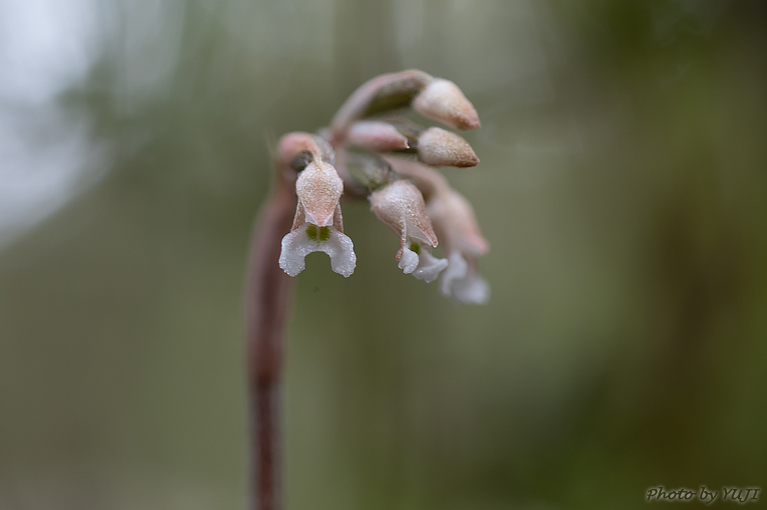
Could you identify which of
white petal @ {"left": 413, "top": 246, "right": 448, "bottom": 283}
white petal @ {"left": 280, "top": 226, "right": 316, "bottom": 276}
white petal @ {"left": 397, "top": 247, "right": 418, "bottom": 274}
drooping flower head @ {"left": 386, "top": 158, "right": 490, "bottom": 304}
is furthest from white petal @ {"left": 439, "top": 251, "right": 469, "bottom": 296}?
white petal @ {"left": 280, "top": 226, "right": 316, "bottom": 276}

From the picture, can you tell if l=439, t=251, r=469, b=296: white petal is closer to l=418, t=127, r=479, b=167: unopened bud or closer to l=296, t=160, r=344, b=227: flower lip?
l=418, t=127, r=479, b=167: unopened bud

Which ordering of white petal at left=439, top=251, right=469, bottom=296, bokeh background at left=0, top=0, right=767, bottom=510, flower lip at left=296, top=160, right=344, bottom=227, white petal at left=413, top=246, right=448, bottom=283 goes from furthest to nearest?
bokeh background at left=0, top=0, right=767, bottom=510
white petal at left=439, top=251, right=469, bottom=296
white petal at left=413, top=246, right=448, bottom=283
flower lip at left=296, top=160, right=344, bottom=227

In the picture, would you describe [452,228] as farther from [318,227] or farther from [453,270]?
[318,227]

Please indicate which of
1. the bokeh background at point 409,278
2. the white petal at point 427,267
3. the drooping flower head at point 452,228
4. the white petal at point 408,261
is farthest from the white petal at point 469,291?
the bokeh background at point 409,278

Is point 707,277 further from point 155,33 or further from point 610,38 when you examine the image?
point 155,33

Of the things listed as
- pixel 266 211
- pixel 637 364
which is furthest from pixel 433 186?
pixel 637 364

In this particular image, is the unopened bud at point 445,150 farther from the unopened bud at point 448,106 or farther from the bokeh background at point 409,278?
the bokeh background at point 409,278

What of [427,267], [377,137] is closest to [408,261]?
[427,267]
